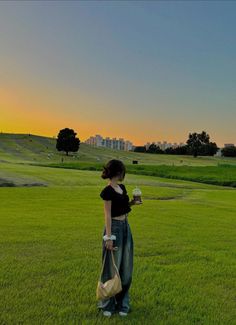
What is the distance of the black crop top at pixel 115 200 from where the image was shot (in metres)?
6.38

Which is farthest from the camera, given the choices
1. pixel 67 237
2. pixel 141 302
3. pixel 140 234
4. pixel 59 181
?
pixel 59 181

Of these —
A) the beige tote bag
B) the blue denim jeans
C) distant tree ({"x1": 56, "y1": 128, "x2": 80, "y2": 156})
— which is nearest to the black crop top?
the blue denim jeans

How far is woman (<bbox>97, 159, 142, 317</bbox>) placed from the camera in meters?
6.39

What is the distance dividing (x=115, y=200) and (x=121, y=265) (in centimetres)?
113

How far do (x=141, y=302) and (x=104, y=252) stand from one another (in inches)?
49.9

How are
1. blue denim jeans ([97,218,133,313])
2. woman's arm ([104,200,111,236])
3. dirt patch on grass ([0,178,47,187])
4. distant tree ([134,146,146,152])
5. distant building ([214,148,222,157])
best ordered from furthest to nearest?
1. distant tree ([134,146,146,152])
2. distant building ([214,148,222,157])
3. dirt patch on grass ([0,178,47,187])
4. blue denim jeans ([97,218,133,313])
5. woman's arm ([104,200,111,236])

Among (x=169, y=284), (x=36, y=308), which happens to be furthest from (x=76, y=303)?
(x=169, y=284)

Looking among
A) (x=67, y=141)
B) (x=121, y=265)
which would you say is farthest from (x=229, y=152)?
(x=121, y=265)

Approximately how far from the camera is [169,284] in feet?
26.4

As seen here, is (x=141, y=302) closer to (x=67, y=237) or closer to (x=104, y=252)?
(x=104, y=252)

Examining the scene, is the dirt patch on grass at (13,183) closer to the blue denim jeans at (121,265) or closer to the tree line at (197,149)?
the blue denim jeans at (121,265)

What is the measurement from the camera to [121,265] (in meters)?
6.71

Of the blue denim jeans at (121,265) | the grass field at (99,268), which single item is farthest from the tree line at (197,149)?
the blue denim jeans at (121,265)

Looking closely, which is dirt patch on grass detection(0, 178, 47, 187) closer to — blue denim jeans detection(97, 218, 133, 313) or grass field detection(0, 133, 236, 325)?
grass field detection(0, 133, 236, 325)
